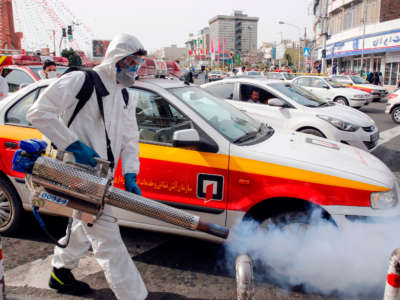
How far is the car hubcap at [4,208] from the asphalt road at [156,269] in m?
0.19

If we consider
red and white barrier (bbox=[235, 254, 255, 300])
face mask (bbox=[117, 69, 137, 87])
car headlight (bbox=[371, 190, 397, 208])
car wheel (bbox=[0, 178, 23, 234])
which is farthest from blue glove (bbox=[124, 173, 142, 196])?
car headlight (bbox=[371, 190, 397, 208])

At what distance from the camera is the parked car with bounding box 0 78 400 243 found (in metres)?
2.76

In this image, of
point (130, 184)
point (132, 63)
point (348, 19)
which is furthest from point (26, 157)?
point (348, 19)

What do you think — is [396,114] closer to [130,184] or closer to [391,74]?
[130,184]

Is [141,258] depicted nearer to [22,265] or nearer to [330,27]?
[22,265]

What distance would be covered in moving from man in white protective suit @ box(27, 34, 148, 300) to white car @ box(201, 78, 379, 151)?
163 inches

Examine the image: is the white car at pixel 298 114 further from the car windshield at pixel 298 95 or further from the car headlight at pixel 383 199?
the car headlight at pixel 383 199

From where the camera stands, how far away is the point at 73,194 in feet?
6.84

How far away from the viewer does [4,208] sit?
356 centimetres

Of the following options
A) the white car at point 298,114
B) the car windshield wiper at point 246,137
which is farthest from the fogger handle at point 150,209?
the white car at point 298,114

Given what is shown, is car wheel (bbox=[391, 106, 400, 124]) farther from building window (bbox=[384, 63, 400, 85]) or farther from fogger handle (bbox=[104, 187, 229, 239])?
building window (bbox=[384, 63, 400, 85])

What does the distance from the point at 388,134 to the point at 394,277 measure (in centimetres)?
890

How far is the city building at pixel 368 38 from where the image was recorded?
2955cm

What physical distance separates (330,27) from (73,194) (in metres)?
56.1
